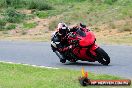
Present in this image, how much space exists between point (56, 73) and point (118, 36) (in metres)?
11.6

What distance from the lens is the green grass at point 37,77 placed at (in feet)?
38.0

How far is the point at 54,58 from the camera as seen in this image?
17.8 metres

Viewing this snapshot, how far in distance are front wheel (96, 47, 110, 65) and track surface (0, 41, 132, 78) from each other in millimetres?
160

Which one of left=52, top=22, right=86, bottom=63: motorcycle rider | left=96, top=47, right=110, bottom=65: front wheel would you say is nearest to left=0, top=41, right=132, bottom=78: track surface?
left=96, top=47, right=110, bottom=65: front wheel

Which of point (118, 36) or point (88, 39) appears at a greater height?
point (88, 39)

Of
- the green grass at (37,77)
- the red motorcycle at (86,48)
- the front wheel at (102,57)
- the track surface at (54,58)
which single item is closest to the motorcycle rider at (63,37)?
the red motorcycle at (86,48)

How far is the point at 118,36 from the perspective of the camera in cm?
2480

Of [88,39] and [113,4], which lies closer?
[88,39]

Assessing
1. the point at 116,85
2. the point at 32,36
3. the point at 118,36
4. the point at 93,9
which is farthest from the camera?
the point at 93,9

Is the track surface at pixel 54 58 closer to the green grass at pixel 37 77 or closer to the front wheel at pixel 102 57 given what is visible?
the front wheel at pixel 102 57

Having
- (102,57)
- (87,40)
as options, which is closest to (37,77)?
(87,40)

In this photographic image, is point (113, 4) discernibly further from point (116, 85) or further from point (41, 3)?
point (116, 85)

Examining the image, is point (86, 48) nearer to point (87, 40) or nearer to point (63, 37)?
point (87, 40)

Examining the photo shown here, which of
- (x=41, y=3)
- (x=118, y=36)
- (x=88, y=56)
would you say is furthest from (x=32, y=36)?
(x=88, y=56)
